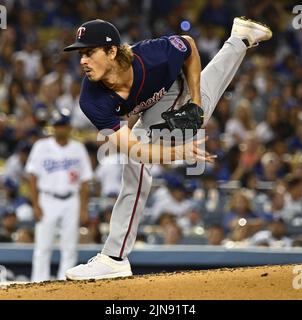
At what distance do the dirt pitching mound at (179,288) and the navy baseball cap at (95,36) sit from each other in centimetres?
142

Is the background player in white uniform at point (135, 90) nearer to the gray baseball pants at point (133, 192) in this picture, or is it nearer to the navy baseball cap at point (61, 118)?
the gray baseball pants at point (133, 192)

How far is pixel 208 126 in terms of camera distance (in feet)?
39.8

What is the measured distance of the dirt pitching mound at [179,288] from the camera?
5.62 meters

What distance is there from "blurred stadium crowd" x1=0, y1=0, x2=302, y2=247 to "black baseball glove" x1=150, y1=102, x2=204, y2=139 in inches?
172

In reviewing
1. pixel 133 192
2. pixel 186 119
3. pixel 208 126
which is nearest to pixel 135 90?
pixel 186 119

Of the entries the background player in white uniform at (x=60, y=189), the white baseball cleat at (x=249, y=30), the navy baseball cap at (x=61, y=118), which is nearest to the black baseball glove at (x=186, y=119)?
the white baseball cleat at (x=249, y=30)

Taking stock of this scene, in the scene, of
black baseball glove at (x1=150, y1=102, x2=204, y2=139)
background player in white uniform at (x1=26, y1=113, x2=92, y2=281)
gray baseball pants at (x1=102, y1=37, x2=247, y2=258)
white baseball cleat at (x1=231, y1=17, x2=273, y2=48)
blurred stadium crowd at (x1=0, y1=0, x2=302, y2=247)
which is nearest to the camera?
black baseball glove at (x1=150, y1=102, x2=204, y2=139)

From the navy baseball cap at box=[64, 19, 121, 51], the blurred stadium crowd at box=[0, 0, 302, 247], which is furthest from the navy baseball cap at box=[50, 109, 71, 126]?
the navy baseball cap at box=[64, 19, 121, 51]

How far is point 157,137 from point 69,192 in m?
4.17

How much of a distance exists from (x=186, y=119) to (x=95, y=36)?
75 cm

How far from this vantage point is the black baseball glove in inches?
235

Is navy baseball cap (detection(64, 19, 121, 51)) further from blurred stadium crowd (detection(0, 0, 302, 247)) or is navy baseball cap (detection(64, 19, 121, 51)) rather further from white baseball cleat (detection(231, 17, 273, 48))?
blurred stadium crowd (detection(0, 0, 302, 247))

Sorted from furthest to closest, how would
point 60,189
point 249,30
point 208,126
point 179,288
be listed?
point 208,126
point 60,189
point 249,30
point 179,288

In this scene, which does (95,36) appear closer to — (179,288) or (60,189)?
(179,288)
